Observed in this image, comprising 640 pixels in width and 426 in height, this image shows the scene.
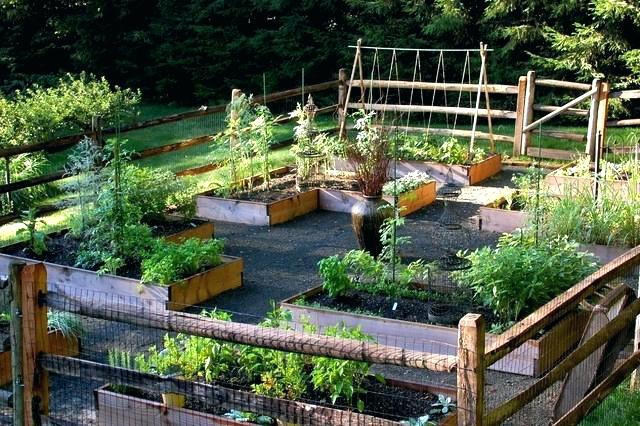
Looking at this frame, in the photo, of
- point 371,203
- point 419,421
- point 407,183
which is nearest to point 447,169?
point 407,183

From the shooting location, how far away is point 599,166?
11.3 m

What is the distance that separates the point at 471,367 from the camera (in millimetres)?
4102

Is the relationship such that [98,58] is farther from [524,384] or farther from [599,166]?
[524,384]

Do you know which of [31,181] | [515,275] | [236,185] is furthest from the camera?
[236,185]

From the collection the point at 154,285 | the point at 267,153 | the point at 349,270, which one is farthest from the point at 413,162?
the point at 154,285

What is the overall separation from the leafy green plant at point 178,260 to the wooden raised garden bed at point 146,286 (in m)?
0.09

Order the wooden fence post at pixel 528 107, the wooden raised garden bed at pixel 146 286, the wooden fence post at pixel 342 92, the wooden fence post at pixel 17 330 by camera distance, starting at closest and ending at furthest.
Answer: the wooden fence post at pixel 17 330 < the wooden raised garden bed at pixel 146 286 < the wooden fence post at pixel 528 107 < the wooden fence post at pixel 342 92

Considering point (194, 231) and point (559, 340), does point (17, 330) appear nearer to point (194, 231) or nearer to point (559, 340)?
point (559, 340)

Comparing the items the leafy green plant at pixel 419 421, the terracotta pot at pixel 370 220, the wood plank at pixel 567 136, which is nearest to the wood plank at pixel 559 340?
the leafy green plant at pixel 419 421

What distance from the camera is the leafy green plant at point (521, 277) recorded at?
7219 millimetres

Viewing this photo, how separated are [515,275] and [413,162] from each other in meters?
6.07

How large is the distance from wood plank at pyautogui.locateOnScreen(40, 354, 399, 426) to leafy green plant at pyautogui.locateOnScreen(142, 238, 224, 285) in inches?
133

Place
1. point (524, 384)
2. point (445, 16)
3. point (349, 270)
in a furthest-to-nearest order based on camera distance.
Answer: point (445, 16), point (349, 270), point (524, 384)

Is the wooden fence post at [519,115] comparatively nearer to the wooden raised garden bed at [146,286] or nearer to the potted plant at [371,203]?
the potted plant at [371,203]
